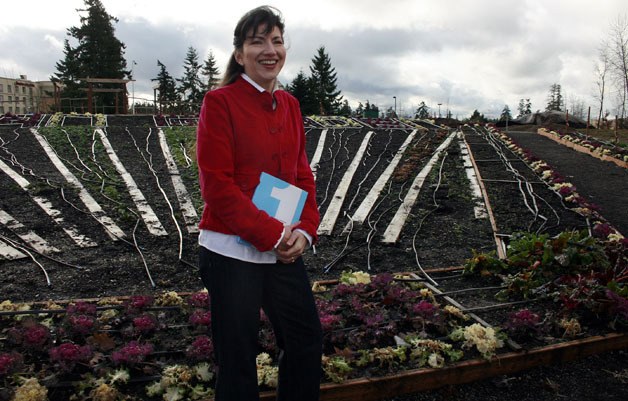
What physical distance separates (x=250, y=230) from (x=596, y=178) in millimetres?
A: 11012

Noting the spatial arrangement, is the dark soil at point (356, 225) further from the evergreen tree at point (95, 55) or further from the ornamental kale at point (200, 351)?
the evergreen tree at point (95, 55)

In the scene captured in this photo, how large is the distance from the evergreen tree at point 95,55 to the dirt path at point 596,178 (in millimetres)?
33224

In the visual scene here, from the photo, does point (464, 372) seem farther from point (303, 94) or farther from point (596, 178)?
point (303, 94)

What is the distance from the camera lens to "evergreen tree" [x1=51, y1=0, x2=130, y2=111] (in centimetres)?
3769

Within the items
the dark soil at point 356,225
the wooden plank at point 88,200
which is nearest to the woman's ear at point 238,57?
the dark soil at point 356,225

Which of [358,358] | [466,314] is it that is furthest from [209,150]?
[466,314]

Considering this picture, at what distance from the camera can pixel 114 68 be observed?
38.2 m

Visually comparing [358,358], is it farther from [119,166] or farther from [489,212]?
[119,166]

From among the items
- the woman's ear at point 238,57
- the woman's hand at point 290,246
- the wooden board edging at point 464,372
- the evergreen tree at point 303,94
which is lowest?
the wooden board edging at point 464,372

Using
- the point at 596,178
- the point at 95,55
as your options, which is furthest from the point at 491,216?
the point at 95,55

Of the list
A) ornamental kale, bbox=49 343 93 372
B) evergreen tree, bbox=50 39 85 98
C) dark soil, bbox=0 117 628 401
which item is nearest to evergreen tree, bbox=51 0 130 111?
evergreen tree, bbox=50 39 85 98

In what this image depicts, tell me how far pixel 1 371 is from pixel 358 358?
2.19m

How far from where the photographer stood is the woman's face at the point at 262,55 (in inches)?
79.7

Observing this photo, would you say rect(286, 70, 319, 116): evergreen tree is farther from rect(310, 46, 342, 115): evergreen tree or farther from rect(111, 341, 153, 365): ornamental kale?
rect(111, 341, 153, 365): ornamental kale
